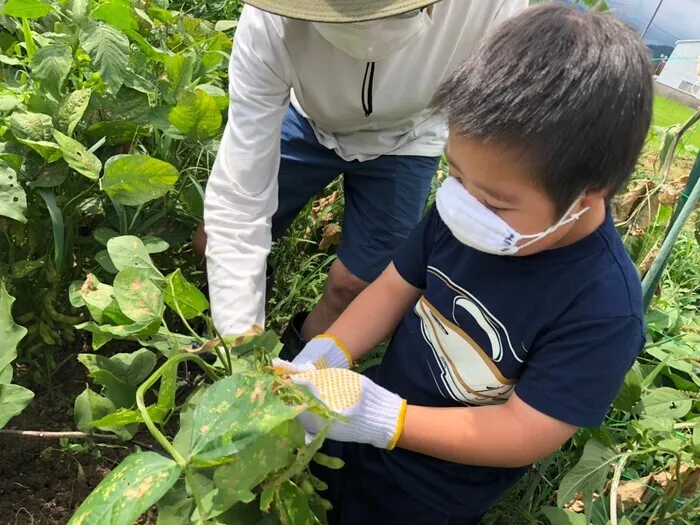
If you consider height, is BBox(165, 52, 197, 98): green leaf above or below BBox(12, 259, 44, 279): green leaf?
above

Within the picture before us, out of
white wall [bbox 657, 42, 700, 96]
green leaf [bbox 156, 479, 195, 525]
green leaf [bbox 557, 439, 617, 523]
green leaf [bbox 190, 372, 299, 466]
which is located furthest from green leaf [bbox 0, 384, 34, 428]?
white wall [bbox 657, 42, 700, 96]

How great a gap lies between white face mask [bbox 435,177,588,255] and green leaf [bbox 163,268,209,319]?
13.9 inches

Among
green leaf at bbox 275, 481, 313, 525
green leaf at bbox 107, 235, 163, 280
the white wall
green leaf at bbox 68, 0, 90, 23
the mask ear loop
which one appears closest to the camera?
green leaf at bbox 275, 481, 313, 525

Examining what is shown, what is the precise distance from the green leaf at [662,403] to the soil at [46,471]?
3.37ft

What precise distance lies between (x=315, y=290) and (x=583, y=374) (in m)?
1.18

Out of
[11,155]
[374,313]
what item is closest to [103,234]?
[11,155]

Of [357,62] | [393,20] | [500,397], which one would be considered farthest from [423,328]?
[357,62]

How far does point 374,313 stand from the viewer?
3.86 feet

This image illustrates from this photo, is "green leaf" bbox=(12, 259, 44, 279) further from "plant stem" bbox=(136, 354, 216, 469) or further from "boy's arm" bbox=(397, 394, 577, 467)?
"boy's arm" bbox=(397, 394, 577, 467)

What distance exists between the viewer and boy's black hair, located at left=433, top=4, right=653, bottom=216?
754mm

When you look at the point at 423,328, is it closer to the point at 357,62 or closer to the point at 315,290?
the point at 357,62

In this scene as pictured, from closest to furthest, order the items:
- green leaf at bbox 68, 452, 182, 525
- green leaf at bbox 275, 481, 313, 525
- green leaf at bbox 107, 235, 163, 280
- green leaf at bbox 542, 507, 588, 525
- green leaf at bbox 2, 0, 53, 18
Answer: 1. green leaf at bbox 68, 452, 182, 525
2. green leaf at bbox 275, 481, 313, 525
3. green leaf at bbox 107, 235, 163, 280
4. green leaf at bbox 542, 507, 588, 525
5. green leaf at bbox 2, 0, 53, 18

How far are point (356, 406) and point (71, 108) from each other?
765mm

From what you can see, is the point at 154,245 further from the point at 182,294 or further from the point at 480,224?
the point at 480,224
